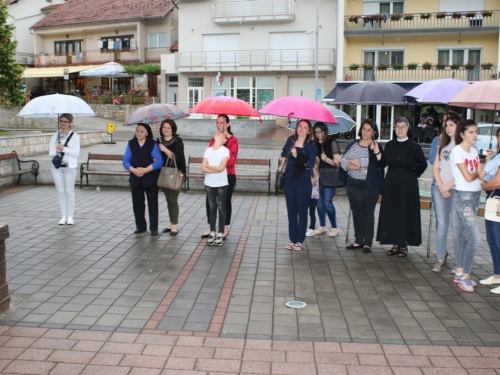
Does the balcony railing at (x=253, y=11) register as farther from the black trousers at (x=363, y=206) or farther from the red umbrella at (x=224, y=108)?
the black trousers at (x=363, y=206)

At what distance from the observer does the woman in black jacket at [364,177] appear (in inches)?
302

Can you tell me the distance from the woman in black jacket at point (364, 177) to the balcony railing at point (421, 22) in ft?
85.6

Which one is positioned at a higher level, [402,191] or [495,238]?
[402,191]

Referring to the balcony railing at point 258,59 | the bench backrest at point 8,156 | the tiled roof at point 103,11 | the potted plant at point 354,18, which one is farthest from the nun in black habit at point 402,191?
the tiled roof at point 103,11

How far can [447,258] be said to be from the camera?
25.1ft

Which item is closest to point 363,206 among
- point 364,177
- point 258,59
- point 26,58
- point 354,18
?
point 364,177

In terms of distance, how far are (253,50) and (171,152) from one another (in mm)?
28906

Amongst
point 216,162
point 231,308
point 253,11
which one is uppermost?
point 253,11

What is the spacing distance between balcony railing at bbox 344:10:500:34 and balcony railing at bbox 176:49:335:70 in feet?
8.59

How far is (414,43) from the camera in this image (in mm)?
32281

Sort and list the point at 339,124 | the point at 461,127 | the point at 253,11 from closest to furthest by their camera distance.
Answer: the point at 461,127
the point at 339,124
the point at 253,11

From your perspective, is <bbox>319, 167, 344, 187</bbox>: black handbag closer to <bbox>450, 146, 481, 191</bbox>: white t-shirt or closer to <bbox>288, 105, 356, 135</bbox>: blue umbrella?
<bbox>288, 105, 356, 135</bbox>: blue umbrella

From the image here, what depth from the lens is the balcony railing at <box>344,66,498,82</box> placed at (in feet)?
100

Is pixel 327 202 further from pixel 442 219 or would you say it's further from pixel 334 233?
pixel 442 219
